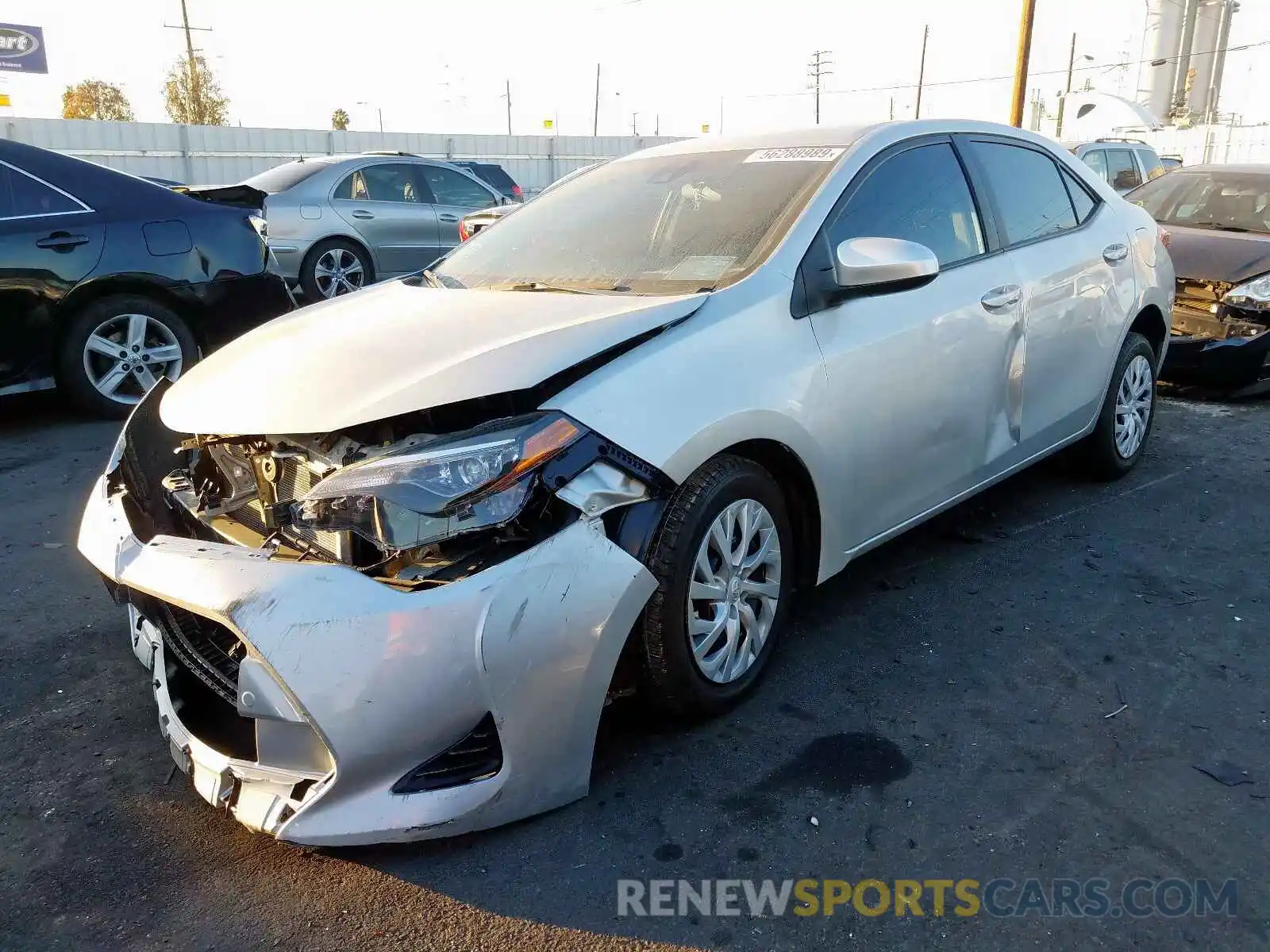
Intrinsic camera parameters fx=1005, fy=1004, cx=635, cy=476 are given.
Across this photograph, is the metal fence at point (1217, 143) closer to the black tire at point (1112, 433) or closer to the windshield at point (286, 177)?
the windshield at point (286, 177)

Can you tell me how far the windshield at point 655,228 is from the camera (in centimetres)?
306

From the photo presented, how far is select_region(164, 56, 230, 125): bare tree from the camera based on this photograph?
144 ft

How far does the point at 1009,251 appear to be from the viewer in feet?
12.5

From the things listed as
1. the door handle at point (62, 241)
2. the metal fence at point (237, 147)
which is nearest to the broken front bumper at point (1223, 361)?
the door handle at point (62, 241)

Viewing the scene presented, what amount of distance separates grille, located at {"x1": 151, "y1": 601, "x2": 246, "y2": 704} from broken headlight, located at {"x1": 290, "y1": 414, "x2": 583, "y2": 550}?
1.41ft

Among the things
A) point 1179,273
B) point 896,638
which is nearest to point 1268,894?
point 896,638

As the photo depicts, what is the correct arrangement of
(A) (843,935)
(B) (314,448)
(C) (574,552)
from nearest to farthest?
(A) (843,935), (C) (574,552), (B) (314,448)

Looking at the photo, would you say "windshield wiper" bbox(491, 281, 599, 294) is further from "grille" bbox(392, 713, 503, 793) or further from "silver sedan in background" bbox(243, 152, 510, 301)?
"silver sedan in background" bbox(243, 152, 510, 301)

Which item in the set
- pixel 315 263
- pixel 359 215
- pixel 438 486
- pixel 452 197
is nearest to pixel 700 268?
pixel 438 486

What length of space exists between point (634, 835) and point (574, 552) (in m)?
0.70

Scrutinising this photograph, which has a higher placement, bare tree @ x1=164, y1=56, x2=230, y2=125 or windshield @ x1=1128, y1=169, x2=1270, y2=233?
bare tree @ x1=164, y1=56, x2=230, y2=125

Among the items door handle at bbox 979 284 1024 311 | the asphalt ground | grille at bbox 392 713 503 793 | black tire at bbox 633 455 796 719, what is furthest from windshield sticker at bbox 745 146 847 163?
grille at bbox 392 713 503 793

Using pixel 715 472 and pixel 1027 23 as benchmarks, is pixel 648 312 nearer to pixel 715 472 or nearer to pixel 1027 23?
pixel 715 472

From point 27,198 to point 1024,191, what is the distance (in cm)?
515
